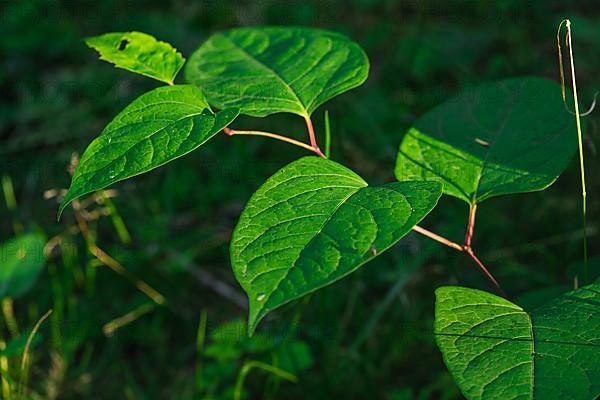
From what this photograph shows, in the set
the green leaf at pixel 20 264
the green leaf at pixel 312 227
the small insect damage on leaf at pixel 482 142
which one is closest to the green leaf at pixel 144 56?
the green leaf at pixel 312 227

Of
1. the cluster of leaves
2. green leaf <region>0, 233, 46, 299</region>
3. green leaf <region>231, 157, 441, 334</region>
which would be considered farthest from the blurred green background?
green leaf <region>231, 157, 441, 334</region>

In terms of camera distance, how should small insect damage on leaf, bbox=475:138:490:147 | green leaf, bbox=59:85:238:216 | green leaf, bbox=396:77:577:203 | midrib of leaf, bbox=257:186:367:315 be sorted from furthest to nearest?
small insect damage on leaf, bbox=475:138:490:147, green leaf, bbox=396:77:577:203, green leaf, bbox=59:85:238:216, midrib of leaf, bbox=257:186:367:315

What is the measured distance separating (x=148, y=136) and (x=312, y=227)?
0.28m

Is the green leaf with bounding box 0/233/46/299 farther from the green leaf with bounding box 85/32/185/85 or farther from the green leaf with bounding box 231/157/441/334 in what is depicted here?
the green leaf with bounding box 231/157/441/334

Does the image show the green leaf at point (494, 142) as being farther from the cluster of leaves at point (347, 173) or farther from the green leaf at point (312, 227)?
the green leaf at point (312, 227)

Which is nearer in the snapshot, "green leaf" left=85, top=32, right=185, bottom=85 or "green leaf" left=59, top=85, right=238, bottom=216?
"green leaf" left=59, top=85, right=238, bottom=216

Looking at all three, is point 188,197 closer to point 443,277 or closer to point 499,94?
point 443,277

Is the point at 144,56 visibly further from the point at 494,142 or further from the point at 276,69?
the point at 494,142

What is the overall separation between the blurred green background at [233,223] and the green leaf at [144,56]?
57cm

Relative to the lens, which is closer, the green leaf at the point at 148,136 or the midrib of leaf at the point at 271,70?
the green leaf at the point at 148,136

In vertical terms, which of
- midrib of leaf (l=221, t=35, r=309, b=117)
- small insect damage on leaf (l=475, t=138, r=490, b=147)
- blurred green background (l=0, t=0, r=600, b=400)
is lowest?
blurred green background (l=0, t=0, r=600, b=400)

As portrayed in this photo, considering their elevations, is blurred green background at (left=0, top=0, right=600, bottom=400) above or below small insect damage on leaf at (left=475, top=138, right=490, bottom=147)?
below

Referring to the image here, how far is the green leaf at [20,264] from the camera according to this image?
68.7 inches

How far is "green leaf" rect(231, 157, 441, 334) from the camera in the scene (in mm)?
837
